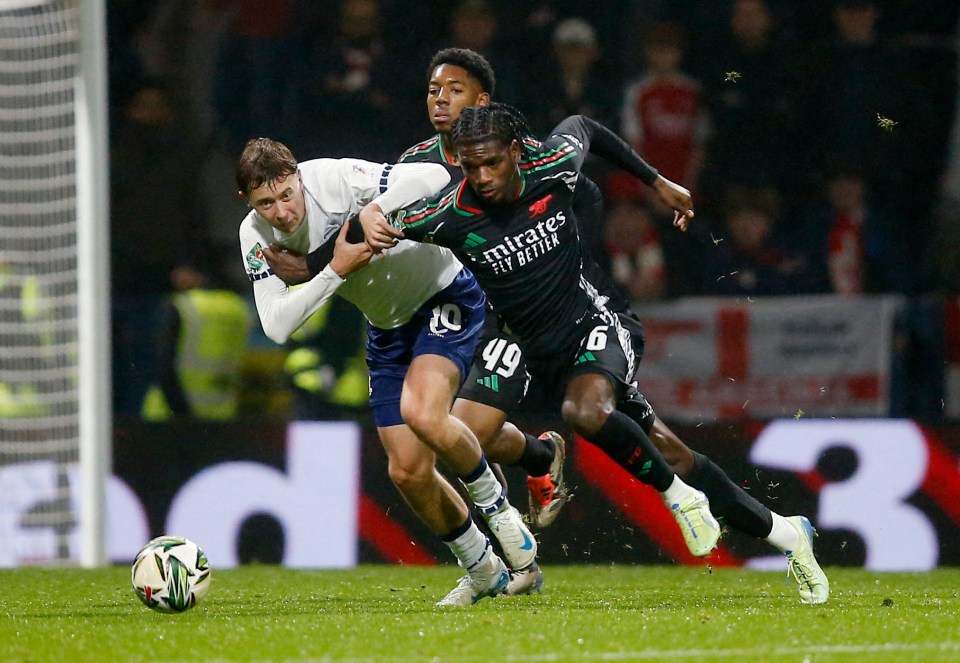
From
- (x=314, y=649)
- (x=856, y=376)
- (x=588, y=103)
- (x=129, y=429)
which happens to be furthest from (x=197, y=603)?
(x=588, y=103)

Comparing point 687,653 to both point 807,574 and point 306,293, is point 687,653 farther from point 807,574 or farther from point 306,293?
point 306,293

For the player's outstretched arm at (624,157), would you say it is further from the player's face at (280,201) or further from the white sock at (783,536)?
the white sock at (783,536)

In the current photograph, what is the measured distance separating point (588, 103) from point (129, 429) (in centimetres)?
396

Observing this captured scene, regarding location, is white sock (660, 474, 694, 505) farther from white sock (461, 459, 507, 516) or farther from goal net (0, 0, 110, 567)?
goal net (0, 0, 110, 567)

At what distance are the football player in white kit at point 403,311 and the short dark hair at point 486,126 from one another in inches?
14.7

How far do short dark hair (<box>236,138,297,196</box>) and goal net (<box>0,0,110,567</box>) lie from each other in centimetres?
326

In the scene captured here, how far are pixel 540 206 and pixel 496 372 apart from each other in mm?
935

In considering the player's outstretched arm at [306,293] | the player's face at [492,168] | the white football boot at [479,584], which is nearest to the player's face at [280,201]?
the player's outstretched arm at [306,293]

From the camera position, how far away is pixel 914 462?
834 cm

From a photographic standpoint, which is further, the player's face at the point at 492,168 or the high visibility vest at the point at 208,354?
the high visibility vest at the point at 208,354

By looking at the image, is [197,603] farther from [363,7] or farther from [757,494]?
[363,7]

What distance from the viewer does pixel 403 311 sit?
644 centimetres

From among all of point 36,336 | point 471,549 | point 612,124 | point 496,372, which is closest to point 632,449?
point 471,549

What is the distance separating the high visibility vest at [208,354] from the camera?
986 centimetres
